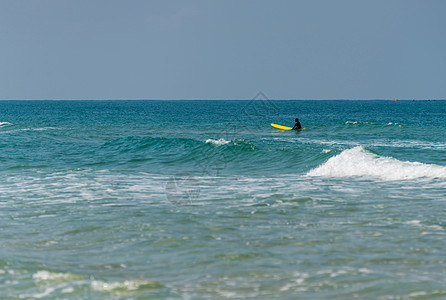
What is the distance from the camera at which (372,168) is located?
21391 mm

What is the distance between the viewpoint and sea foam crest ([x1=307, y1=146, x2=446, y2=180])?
64.7 feet

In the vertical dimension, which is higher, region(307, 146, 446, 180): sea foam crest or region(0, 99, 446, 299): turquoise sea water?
region(307, 146, 446, 180): sea foam crest

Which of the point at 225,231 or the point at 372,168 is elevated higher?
the point at 372,168

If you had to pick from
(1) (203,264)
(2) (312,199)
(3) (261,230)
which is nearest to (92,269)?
(1) (203,264)

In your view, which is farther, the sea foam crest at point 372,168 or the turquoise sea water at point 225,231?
the sea foam crest at point 372,168

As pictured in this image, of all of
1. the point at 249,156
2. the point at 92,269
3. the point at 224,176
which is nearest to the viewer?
the point at 92,269

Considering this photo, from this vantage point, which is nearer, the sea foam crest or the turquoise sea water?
the turquoise sea water

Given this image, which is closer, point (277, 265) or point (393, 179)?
point (277, 265)

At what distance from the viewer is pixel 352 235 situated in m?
10.9

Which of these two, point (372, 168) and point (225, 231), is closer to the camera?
point (225, 231)

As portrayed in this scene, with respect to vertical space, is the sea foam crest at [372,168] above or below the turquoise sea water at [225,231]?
above

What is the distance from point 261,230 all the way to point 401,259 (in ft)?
10.4

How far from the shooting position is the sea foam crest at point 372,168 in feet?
64.7

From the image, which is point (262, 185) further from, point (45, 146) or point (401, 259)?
point (45, 146)
